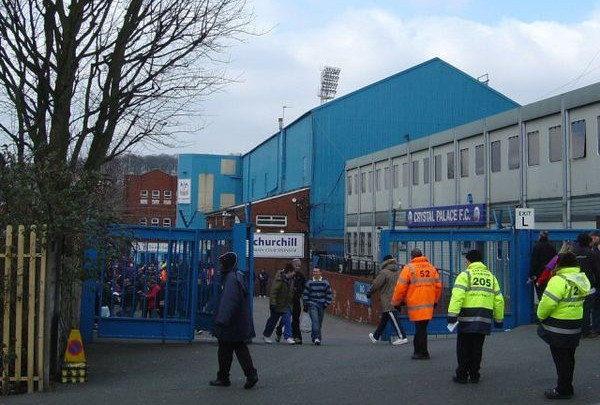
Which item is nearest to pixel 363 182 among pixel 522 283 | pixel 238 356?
pixel 522 283

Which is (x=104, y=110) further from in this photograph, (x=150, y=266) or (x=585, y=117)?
(x=585, y=117)

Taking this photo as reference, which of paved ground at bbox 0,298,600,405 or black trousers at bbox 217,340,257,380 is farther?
black trousers at bbox 217,340,257,380

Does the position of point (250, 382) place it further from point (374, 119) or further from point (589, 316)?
point (374, 119)

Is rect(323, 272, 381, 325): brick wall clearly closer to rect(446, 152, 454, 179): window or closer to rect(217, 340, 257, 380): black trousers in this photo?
rect(446, 152, 454, 179): window

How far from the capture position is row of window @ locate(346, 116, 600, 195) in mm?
26906

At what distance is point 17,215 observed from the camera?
9.73 m

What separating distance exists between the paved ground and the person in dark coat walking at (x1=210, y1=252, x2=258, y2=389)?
0.32 meters

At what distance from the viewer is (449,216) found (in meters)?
36.2

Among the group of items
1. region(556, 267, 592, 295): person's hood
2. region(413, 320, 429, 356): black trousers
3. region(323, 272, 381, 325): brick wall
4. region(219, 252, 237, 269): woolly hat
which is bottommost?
region(323, 272, 381, 325): brick wall

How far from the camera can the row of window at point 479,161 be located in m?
26.9

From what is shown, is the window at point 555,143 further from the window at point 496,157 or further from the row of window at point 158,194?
the row of window at point 158,194

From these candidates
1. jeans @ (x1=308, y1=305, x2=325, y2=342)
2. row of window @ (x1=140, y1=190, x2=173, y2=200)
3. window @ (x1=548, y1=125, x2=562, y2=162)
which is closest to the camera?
jeans @ (x1=308, y1=305, x2=325, y2=342)

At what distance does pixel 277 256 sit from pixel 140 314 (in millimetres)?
33183

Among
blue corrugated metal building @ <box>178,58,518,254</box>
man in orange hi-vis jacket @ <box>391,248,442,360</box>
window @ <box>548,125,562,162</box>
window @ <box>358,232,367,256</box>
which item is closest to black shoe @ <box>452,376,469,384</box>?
man in orange hi-vis jacket @ <box>391,248,442,360</box>
